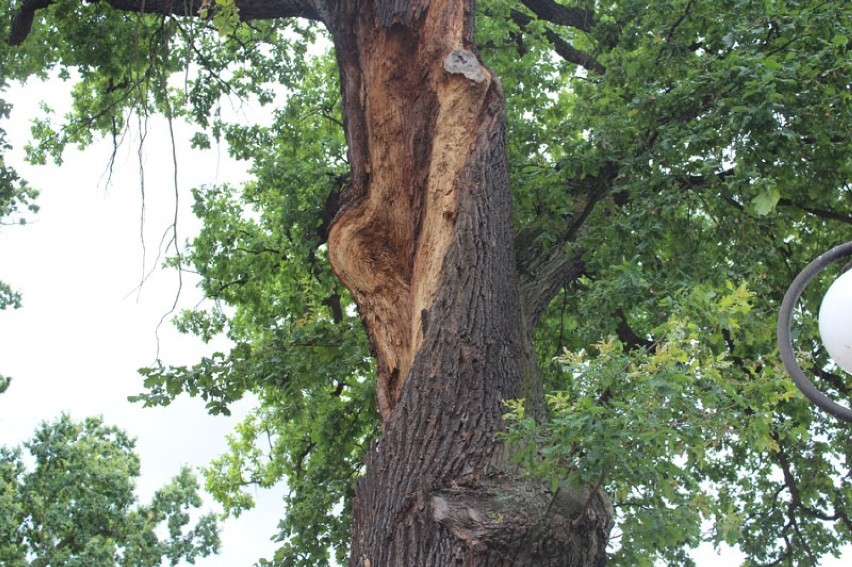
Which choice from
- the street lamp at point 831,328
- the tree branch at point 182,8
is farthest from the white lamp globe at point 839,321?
the tree branch at point 182,8

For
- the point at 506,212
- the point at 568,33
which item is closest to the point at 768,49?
the point at 506,212

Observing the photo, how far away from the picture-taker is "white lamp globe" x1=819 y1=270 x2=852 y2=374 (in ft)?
7.86

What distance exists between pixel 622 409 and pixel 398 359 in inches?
62.5

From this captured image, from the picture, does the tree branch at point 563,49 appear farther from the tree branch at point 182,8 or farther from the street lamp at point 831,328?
the street lamp at point 831,328

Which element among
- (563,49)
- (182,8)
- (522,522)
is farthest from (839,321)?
(563,49)

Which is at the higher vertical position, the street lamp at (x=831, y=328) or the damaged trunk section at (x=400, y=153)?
the damaged trunk section at (x=400, y=153)

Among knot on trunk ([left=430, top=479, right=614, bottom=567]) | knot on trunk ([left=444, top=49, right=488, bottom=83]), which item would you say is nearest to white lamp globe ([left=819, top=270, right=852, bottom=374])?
knot on trunk ([left=430, top=479, right=614, bottom=567])

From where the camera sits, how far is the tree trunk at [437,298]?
3.85m

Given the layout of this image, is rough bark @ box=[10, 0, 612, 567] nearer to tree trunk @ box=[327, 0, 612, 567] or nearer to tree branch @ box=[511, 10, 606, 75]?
tree trunk @ box=[327, 0, 612, 567]

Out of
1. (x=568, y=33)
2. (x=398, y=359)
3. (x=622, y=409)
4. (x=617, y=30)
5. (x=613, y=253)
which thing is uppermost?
(x=568, y=33)

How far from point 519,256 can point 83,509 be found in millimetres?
11647

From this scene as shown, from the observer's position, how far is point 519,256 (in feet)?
19.9

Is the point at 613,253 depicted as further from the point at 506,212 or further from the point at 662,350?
the point at 662,350

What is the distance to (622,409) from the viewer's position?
139 inches
